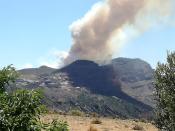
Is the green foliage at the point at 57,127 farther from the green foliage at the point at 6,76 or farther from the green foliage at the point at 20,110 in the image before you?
the green foliage at the point at 6,76

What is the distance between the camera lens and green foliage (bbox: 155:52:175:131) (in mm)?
32969

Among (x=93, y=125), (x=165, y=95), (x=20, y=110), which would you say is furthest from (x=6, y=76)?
(x=93, y=125)

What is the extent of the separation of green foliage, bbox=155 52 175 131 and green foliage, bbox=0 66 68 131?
15570mm

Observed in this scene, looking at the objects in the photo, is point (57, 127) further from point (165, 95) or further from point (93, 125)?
point (93, 125)

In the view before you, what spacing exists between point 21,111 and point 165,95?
17.2 meters

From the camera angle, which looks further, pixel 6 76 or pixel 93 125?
pixel 93 125

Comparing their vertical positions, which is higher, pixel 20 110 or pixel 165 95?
pixel 165 95

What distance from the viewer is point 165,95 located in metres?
33.2

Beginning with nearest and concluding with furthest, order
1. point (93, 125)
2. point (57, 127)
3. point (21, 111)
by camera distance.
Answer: point (21, 111)
point (57, 127)
point (93, 125)

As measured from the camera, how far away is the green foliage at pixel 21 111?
17.6 metres

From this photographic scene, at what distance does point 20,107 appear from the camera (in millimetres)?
18000

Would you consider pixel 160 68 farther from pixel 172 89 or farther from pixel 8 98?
pixel 8 98

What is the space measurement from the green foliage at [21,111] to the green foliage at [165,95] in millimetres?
15570

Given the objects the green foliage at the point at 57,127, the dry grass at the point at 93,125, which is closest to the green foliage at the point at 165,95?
the dry grass at the point at 93,125
